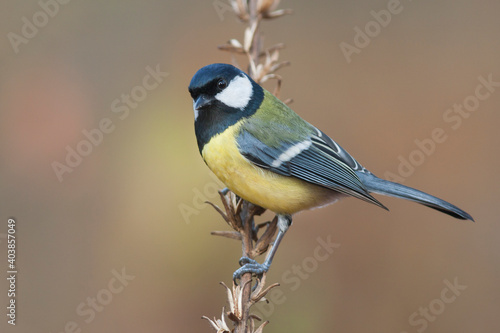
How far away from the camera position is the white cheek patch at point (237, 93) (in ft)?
6.21

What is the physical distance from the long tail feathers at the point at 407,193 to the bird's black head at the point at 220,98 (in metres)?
0.52

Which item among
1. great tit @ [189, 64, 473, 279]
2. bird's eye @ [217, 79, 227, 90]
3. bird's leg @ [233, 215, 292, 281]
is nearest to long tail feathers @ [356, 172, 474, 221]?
great tit @ [189, 64, 473, 279]

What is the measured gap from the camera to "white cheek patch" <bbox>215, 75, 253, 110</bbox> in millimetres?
1892

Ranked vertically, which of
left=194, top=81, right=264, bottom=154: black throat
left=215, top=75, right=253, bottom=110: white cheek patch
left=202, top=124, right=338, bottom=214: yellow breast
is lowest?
left=202, top=124, right=338, bottom=214: yellow breast

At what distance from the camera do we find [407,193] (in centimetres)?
189

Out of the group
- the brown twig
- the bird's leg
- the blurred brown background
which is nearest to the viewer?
the brown twig

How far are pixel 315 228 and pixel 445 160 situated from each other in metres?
0.69

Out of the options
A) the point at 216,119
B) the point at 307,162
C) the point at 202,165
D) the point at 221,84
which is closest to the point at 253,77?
the point at 221,84

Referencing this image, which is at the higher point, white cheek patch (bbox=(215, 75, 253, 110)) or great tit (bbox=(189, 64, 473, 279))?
white cheek patch (bbox=(215, 75, 253, 110))

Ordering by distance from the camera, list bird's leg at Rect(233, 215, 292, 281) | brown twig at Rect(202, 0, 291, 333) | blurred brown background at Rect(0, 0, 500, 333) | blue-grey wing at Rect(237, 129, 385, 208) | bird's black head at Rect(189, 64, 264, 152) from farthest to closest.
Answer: blurred brown background at Rect(0, 0, 500, 333)
blue-grey wing at Rect(237, 129, 385, 208)
bird's black head at Rect(189, 64, 264, 152)
bird's leg at Rect(233, 215, 292, 281)
brown twig at Rect(202, 0, 291, 333)

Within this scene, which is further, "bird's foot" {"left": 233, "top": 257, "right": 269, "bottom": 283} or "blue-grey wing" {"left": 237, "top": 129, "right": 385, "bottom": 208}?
"blue-grey wing" {"left": 237, "top": 129, "right": 385, "bottom": 208}

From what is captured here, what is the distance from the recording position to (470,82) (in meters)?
2.44

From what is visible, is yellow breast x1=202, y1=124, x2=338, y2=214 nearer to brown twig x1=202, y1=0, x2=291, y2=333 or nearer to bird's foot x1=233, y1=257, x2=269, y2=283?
brown twig x1=202, y1=0, x2=291, y2=333

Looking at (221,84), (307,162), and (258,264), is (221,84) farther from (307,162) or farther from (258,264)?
(258,264)
